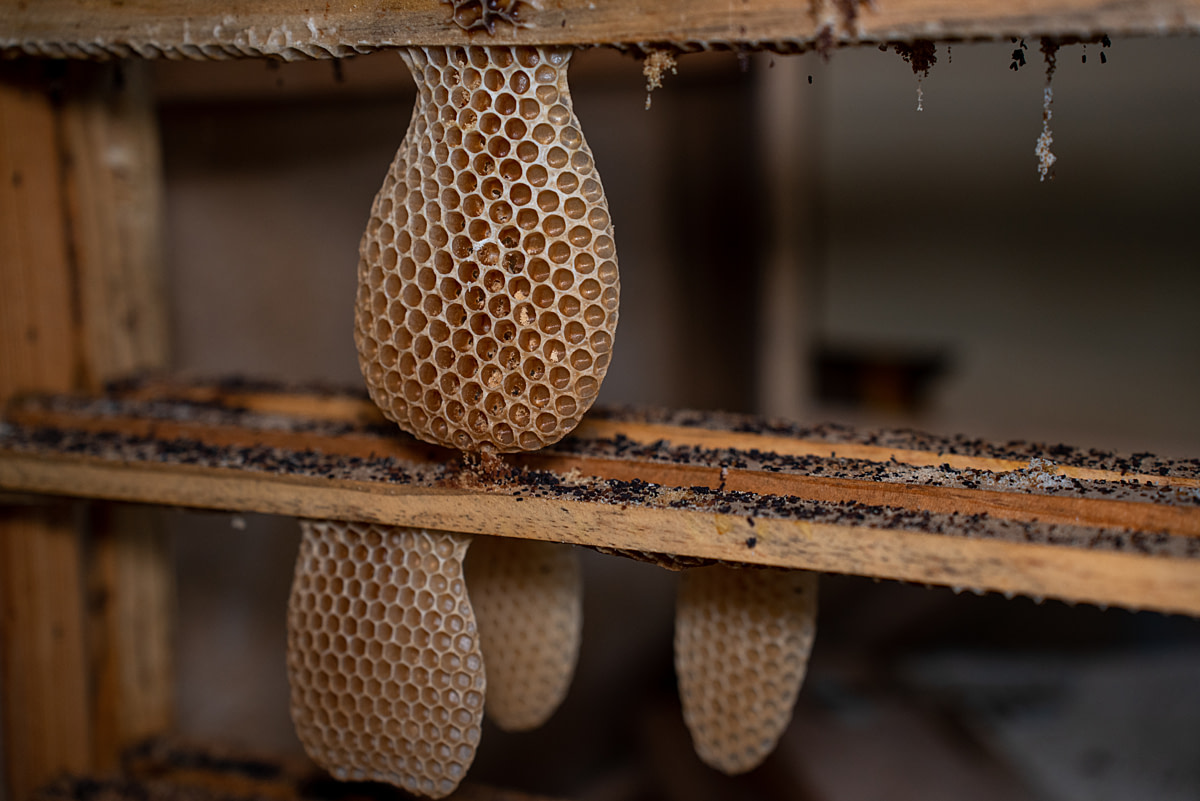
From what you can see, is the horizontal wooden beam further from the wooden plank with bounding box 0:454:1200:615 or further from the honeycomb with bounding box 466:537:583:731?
the honeycomb with bounding box 466:537:583:731

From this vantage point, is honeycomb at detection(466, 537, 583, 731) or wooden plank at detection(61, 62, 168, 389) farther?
wooden plank at detection(61, 62, 168, 389)

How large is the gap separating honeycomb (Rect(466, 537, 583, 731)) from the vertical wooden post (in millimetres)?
851

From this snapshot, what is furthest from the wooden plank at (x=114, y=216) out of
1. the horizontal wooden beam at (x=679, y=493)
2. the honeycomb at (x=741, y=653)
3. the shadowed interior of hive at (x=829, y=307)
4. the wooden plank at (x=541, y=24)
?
the honeycomb at (x=741, y=653)

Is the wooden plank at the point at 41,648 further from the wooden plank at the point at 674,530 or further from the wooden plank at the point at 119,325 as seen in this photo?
the wooden plank at the point at 674,530

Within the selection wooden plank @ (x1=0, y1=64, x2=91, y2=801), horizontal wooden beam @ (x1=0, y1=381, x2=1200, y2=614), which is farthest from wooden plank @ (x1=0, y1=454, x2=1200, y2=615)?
wooden plank @ (x1=0, y1=64, x2=91, y2=801)

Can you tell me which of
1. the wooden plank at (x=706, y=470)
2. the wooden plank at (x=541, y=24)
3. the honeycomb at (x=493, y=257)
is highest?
the wooden plank at (x=541, y=24)

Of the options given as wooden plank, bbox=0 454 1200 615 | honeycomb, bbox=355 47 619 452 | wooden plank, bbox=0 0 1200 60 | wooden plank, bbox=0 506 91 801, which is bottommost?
wooden plank, bbox=0 506 91 801

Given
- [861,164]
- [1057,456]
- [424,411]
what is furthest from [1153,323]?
[424,411]

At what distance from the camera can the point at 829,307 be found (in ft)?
15.1

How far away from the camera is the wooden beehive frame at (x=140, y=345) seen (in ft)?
3.30

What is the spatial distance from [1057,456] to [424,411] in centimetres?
92

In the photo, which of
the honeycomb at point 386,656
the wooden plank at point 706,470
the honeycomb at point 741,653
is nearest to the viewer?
the wooden plank at point 706,470

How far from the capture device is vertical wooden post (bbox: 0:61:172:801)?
171cm

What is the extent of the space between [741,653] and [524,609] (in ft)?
1.30
